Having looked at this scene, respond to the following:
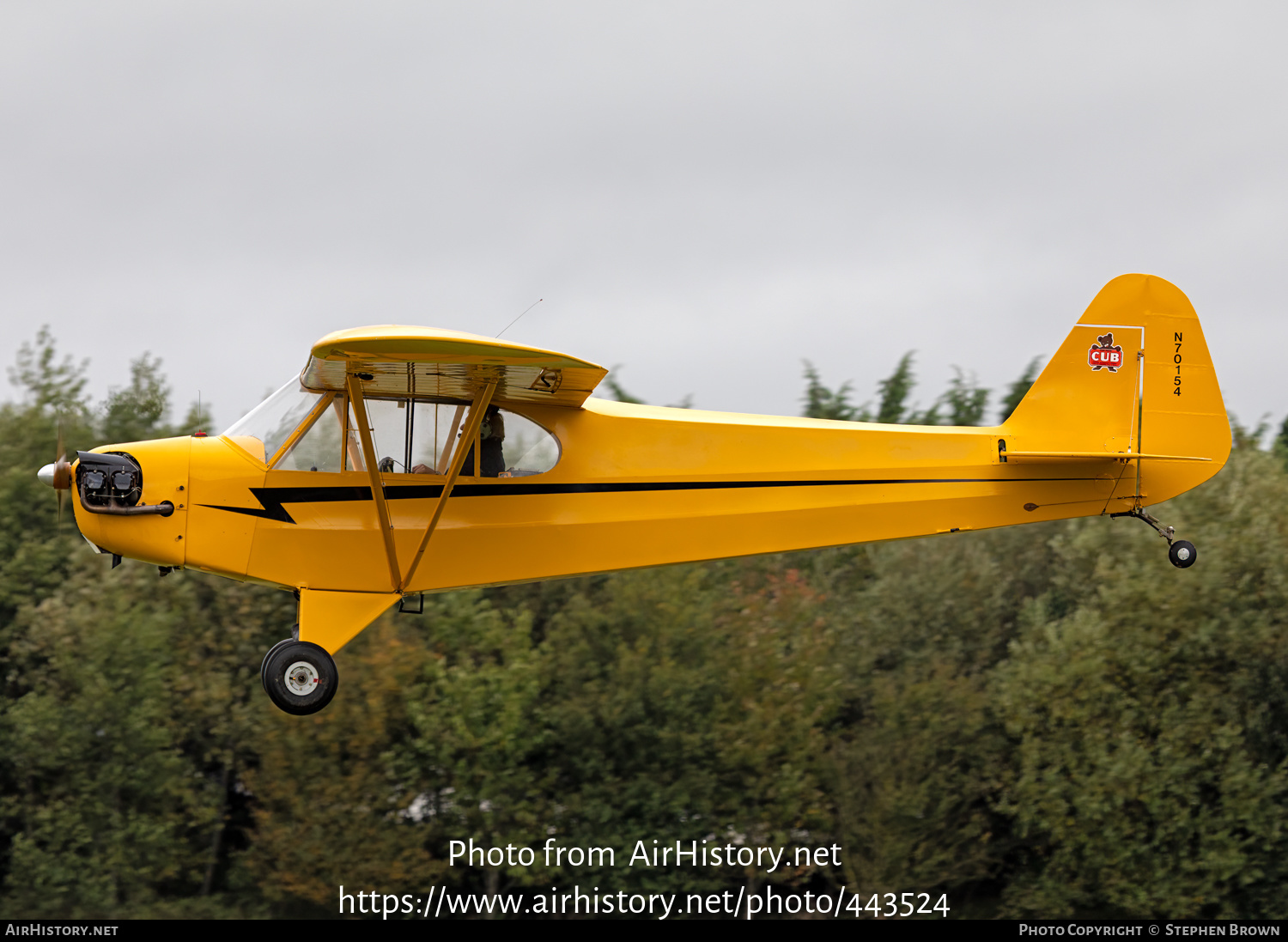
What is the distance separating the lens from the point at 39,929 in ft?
84.2

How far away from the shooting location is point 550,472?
908 cm

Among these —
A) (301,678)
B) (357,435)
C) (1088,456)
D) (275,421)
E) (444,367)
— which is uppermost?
(444,367)

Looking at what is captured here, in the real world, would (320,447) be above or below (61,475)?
above

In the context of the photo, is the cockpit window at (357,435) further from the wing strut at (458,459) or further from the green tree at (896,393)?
the green tree at (896,393)

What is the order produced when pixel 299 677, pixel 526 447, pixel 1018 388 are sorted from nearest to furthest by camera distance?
pixel 299 677 < pixel 526 447 < pixel 1018 388

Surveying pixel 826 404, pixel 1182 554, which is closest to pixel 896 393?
pixel 826 404

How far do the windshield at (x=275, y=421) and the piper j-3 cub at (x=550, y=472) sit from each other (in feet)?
0.04

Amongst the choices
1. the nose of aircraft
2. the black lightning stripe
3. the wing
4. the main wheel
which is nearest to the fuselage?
the black lightning stripe

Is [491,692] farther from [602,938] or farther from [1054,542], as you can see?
[1054,542]

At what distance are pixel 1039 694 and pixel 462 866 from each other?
1355 centimetres

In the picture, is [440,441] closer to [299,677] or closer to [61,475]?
[299,677]

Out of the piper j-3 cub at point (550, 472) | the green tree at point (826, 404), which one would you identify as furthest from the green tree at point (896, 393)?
A: the piper j-3 cub at point (550, 472)

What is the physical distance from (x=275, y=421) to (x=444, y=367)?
1.42 metres

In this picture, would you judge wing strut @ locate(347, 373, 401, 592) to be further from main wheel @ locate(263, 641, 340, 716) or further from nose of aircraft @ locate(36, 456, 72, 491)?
nose of aircraft @ locate(36, 456, 72, 491)
